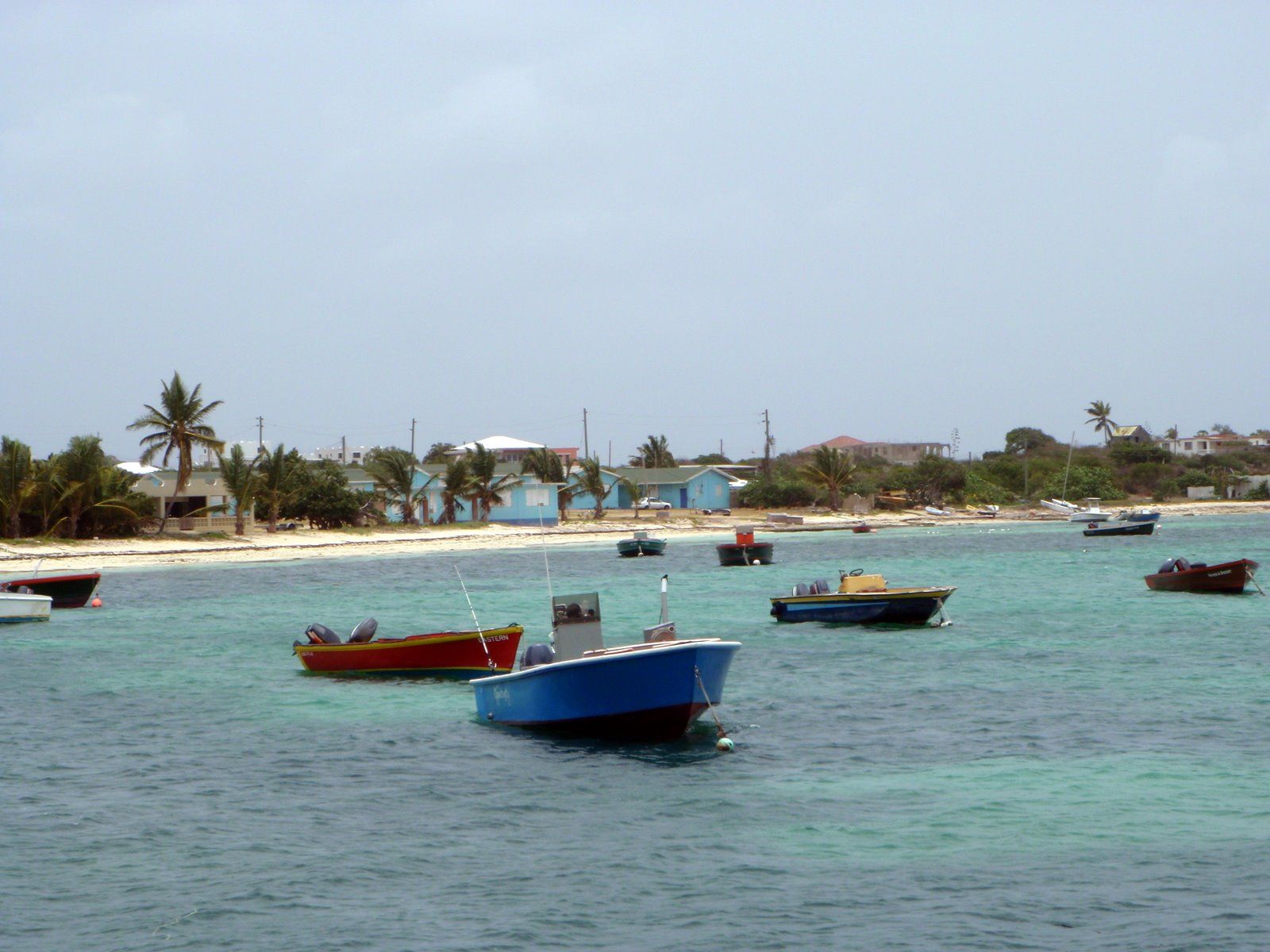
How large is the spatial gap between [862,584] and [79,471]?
1677 inches

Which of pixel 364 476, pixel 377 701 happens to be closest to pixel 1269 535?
pixel 364 476

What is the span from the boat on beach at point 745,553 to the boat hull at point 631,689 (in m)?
43.3

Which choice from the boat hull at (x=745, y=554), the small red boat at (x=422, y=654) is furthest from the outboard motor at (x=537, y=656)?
the boat hull at (x=745, y=554)

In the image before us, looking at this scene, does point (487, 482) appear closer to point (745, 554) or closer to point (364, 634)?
point (745, 554)

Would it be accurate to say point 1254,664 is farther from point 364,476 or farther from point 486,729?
point 364,476

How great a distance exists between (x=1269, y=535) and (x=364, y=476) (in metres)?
56.4

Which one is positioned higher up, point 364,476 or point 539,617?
point 364,476

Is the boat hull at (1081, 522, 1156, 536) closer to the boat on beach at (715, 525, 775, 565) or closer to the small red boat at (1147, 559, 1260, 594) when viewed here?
the boat on beach at (715, 525, 775, 565)

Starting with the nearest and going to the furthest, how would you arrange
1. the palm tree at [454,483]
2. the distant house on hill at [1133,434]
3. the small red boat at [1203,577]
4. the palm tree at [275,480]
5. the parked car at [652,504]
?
the small red boat at [1203,577], the palm tree at [275,480], the palm tree at [454,483], the parked car at [652,504], the distant house on hill at [1133,434]

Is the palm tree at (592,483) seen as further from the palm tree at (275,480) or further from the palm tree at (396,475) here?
the palm tree at (275,480)

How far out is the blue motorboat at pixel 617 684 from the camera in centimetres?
1684

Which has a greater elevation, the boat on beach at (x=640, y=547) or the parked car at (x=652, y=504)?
the parked car at (x=652, y=504)

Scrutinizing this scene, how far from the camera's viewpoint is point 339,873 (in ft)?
39.2

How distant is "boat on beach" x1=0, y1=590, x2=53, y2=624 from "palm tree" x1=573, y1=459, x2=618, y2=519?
187ft
